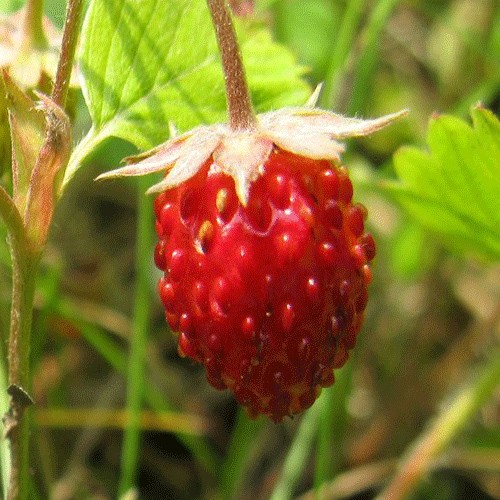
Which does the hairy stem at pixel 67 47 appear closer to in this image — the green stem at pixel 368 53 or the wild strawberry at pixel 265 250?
the wild strawberry at pixel 265 250

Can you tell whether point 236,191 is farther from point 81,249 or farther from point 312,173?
point 81,249

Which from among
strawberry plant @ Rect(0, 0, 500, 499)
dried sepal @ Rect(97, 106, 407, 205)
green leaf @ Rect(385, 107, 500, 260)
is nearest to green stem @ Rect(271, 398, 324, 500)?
strawberry plant @ Rect(0, 0, 500, 499)

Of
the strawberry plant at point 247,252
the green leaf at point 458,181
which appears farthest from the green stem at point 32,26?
the green leaf at point 458,181

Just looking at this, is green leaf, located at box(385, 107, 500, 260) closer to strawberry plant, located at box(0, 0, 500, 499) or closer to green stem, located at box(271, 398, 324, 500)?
strawberry plant, located at box(0, 0, 500, 499)

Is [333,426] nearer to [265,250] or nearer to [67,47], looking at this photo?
[265,250]

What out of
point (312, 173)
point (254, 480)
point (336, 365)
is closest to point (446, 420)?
point (254, 480)

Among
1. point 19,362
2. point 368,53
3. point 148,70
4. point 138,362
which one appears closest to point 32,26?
point 148,70
